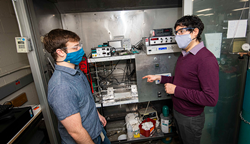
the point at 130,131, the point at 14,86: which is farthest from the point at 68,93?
the point at 130,131

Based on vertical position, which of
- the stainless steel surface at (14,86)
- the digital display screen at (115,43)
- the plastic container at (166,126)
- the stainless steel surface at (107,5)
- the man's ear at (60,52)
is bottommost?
the plastic container at (166,126)

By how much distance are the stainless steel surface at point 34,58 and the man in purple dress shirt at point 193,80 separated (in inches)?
51.4

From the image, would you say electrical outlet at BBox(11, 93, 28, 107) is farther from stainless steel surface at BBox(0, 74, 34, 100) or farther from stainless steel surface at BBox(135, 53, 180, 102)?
stainless steel surface at BBox(135, 53, 180, 102)

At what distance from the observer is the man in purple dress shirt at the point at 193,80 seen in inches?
37.0

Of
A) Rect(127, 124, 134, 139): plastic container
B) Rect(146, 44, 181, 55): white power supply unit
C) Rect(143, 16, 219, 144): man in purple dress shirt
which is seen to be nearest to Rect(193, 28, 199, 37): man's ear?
Rect(143, 16, 219, 144): man in purple dress shirt

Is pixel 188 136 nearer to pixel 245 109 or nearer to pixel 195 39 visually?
pixel 245 109

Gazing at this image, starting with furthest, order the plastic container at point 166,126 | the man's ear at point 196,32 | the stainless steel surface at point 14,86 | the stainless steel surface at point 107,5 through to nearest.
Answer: the stainless steel surface at point 107,5 < the plastic container at point 166,126 < the stainless steel surface at point 14,86 < the man's ear at point 196,32

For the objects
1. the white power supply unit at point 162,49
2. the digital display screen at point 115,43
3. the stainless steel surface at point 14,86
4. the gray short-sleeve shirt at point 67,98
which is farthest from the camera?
the digital display screen at point 115,43

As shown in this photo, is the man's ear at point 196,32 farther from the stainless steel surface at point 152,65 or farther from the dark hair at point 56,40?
the dark hair at point 56,40

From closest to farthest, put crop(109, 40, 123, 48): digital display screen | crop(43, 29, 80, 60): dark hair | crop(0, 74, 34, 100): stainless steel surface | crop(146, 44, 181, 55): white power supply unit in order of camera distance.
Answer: crop(43, 29, 80, 60): dark hair
crop(0, 74, 34, 100): stainless steel surface
crop(146, 44, 181, 55): white power supply unit
crop(109, 40, 123, 48): digital display screen

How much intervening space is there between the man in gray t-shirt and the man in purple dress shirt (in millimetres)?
759

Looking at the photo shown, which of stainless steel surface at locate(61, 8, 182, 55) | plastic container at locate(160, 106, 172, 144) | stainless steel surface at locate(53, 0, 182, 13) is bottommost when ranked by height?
plastic container at locate(160, 106, 172, 144)

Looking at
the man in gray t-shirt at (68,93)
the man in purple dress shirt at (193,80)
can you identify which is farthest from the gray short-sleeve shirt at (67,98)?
the man in purple dress shirt at (193,80)

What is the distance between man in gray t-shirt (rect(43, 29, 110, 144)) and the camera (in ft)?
2.50
